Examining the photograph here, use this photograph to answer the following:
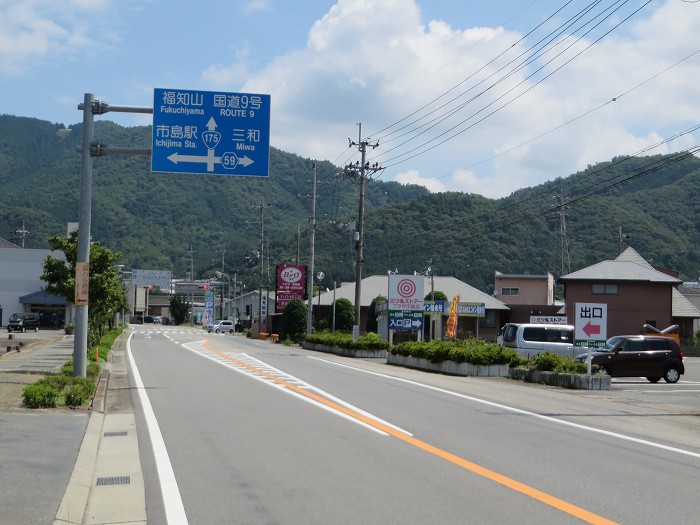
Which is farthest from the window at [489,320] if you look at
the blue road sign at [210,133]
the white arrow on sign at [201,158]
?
the white arrow on sign at [201,158]

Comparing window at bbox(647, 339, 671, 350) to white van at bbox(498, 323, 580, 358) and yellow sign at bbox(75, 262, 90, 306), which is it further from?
yellow sign at bbox(75, 262, 90, 306)

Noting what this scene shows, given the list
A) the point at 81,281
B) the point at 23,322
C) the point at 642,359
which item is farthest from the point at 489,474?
the point at 23,322

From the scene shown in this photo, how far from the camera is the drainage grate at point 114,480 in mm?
8968

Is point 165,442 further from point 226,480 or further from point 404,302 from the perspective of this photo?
point 404,302

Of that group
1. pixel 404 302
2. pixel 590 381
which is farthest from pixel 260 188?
pixel 590 381

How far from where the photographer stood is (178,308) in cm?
13262

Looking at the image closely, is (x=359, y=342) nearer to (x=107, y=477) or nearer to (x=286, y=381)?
(x=286, y=381)

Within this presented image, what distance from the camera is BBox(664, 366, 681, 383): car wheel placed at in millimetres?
27578

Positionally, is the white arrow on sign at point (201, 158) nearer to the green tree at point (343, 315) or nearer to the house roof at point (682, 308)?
the green tree at point (343, 315)

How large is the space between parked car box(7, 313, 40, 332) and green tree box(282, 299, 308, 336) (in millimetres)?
24313

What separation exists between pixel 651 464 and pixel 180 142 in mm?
13666

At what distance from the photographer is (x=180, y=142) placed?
1973cm

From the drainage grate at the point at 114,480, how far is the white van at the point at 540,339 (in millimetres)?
24779

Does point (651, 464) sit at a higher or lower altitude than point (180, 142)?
lower
